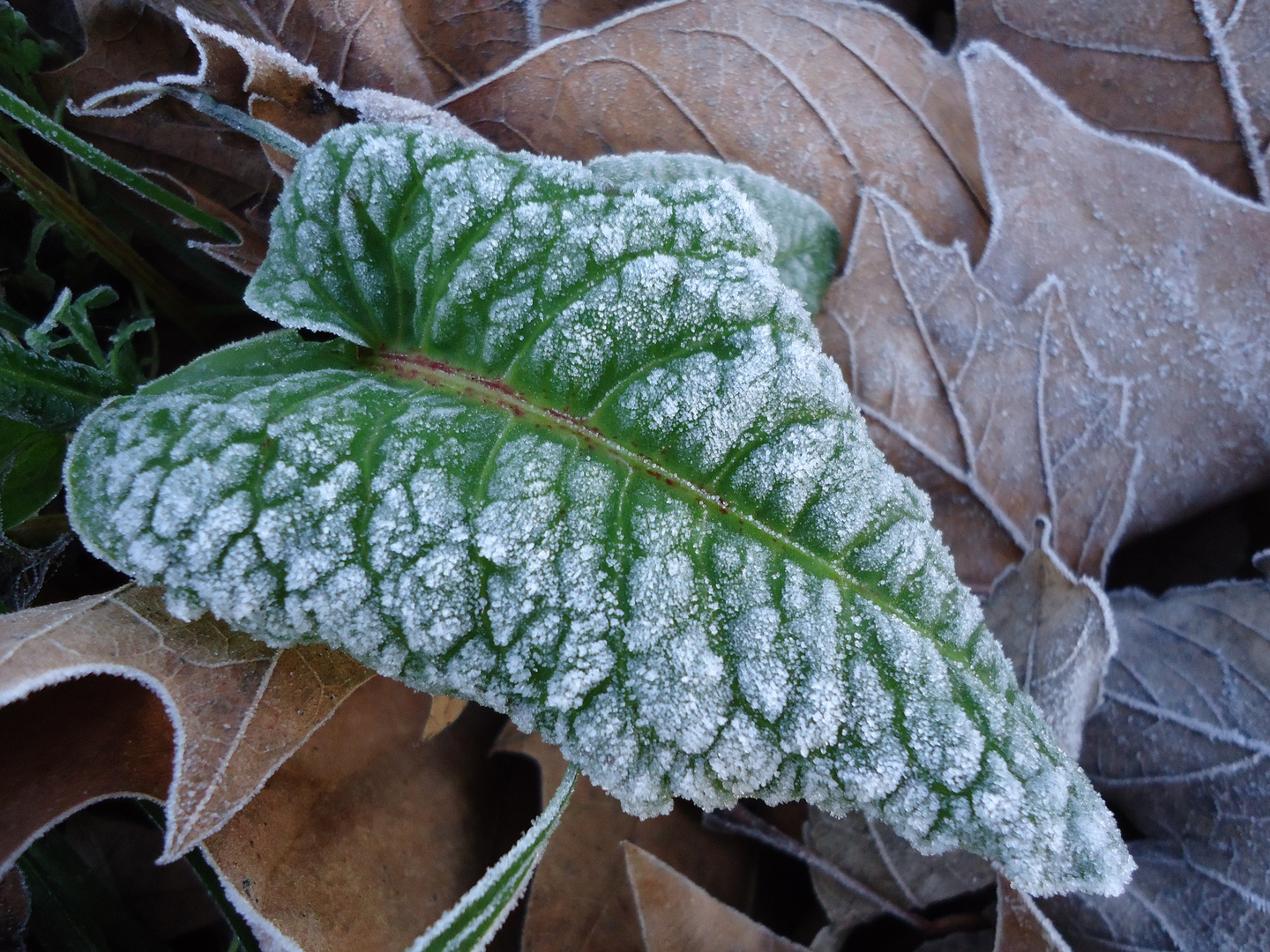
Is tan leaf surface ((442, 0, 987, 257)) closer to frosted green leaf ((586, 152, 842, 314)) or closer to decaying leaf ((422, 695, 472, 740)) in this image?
frosted green leaf ((586, 152, 842, 314))

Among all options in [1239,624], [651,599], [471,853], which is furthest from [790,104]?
[471,853]

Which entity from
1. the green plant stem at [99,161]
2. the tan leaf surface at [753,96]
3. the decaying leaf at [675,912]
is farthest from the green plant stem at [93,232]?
the decaying leaf at [675,912]

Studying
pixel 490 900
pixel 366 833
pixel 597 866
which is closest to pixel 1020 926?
pixel 597 866

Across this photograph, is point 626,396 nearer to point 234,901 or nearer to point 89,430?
point 89,430

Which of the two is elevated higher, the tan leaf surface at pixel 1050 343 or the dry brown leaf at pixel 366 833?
the tan leaf surface at pixel 1050 343

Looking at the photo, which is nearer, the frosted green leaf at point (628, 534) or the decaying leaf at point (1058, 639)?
the frosted green leaf at point (628, 534)

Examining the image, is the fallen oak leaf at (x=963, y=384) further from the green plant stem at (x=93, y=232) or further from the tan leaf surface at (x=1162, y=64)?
the green plant stem at (x=93, y=232)
